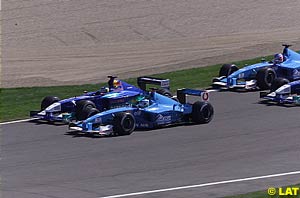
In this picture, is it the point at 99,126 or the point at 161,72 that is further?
the point at 161,72

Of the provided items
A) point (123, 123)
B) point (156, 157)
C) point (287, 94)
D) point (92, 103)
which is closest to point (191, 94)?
point (123, 123)

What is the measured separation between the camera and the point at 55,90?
1444 inches

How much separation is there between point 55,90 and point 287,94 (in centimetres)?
871

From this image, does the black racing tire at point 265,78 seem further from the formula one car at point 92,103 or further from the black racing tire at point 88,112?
the black racing tire at point 88,112

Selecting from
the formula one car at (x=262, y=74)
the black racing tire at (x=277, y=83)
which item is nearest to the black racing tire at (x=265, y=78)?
the formula one car at (x=262, y=74)

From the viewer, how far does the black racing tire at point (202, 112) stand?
99.1 ft

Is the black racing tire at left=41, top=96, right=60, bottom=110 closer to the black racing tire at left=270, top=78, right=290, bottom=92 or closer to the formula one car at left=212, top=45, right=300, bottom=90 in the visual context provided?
the formula one car at left=212, top=45, right=300, bottom=90

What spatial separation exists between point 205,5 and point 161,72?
1486 centimetres

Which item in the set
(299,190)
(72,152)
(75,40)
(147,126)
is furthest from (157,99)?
(75,40)

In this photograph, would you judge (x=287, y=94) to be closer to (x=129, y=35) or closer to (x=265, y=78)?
(x=265, y=78)

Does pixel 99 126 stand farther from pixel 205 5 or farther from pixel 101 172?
pixel 205 5

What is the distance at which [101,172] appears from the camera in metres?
24.4

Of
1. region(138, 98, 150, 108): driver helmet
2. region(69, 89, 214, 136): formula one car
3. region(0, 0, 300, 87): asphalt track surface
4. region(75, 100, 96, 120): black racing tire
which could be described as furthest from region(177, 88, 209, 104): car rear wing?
region(0, 0, 300, 87): asphalt track surface

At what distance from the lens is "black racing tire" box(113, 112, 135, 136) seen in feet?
94.0
